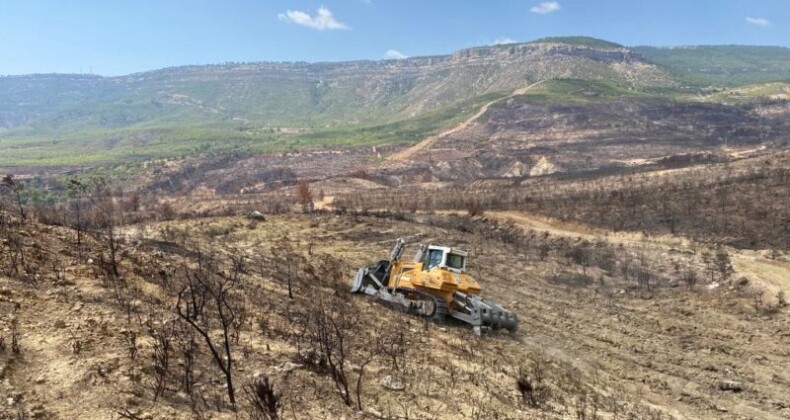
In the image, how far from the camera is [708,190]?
33156 mm

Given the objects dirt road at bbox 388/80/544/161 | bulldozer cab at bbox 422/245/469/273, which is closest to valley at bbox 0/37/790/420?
bulldozer cab at bbox 422/245/469/273

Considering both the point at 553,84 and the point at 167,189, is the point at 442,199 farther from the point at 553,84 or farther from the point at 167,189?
the point at 553,84

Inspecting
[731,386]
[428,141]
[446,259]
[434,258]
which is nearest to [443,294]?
[446,259]

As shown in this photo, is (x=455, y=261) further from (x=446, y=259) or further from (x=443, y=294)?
(x=443, y=294)

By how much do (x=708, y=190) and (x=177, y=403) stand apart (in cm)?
3355

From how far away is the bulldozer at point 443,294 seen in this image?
14055 millimetres

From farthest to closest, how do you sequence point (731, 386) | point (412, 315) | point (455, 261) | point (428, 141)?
point (428, 141)
point (455, 261)
point (412, 315)
point (731, 386)

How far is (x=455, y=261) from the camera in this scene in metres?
14.8

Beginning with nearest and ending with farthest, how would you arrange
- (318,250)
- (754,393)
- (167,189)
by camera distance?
(754,393) → (318,250) → (167,189)

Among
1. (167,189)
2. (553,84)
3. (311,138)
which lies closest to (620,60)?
(553,84)

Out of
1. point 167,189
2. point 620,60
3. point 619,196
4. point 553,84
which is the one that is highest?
point 620,60

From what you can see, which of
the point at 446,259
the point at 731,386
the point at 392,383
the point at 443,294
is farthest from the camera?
the point at 446,259

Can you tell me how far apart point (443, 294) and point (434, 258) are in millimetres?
1023

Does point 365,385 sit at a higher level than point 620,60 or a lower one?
lower
